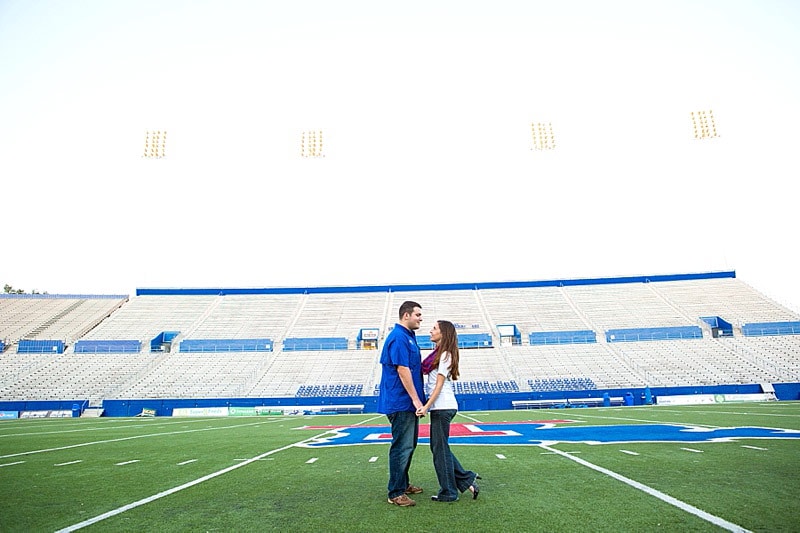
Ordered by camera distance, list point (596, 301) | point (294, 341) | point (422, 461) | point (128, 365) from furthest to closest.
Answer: point (596, 301), point (294, 341), point (128, 365), point (422, 461)

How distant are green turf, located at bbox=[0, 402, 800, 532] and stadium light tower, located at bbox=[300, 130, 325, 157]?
95.3ft

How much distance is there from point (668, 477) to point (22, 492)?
6.49 meters

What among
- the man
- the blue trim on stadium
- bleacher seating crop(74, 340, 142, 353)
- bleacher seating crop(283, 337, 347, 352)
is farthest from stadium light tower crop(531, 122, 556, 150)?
the man

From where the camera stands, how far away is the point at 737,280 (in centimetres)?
4594

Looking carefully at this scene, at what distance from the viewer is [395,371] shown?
188 inches

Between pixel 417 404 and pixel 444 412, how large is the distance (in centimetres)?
29

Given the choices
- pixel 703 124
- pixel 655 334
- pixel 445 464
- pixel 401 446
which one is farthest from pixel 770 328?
pixel 401 446

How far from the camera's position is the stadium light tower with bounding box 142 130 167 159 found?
35.0 metres

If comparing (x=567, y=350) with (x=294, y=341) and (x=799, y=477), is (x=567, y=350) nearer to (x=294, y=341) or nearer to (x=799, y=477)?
(x=294, y=341)

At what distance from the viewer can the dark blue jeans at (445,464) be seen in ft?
14.9

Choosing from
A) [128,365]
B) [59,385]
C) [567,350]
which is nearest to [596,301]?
[567,350]

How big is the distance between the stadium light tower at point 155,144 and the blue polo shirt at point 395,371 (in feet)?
114

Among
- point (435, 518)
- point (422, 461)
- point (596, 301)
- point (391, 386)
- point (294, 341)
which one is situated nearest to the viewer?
point (435, 518)

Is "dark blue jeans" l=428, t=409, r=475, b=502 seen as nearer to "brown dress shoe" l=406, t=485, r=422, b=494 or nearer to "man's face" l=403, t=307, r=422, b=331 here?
"brown dress shoe" l=406, t=485, r=422, b=494
